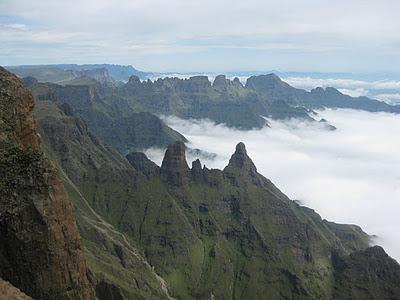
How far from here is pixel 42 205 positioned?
69.3m

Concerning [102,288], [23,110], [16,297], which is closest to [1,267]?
[16,297]

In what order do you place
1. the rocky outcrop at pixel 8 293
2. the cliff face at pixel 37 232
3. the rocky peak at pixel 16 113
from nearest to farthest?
1. the rocky outcrop at pixel 8 293
2. the cliff face at pixel 37 232
3. the rocky peak at pixel 16 113

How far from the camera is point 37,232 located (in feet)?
223

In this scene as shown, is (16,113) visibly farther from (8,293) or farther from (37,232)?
(8,293)

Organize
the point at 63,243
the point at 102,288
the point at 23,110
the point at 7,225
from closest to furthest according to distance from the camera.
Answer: the point at 7,225, the point at 63,243, the point at 23,110, the point at 102,288

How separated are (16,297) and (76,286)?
1712 centimetres

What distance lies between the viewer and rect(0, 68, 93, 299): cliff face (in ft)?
220

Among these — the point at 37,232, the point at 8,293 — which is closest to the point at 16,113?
the point at 37,232

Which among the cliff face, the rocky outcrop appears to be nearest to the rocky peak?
the cliff face

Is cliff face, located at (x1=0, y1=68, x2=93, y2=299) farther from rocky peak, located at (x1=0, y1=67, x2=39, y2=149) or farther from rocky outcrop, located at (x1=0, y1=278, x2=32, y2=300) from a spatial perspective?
rocky outcrop, located at (x1=0, y1=278, x2=32, y2=300)

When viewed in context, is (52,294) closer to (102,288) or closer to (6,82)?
(6,82)

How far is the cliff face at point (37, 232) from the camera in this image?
220ft

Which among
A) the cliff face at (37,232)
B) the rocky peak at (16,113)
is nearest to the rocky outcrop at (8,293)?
the cliff face at (37,232)

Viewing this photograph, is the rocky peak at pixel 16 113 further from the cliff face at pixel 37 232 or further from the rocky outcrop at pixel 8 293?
the rocky outcrop at pixel 8 293
